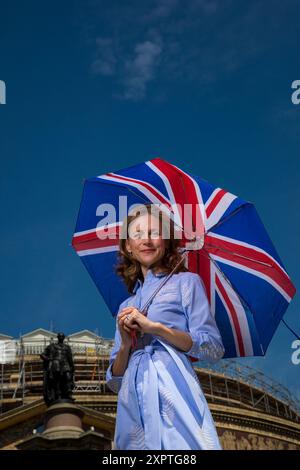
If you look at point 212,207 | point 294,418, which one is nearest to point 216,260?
point 212,207

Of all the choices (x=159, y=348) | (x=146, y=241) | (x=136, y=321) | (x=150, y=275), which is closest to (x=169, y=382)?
(x=159, y=348)

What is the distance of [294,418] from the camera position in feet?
100

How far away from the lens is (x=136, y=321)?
3.44 meters

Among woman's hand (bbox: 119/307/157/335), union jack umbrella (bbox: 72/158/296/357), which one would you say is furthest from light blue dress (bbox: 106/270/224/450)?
union jack umbrella (bbox: 72/158/296/357)

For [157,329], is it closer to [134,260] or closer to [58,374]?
[134,260]

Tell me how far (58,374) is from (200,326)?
9.48 m

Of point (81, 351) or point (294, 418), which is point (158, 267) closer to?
point (81, 351)

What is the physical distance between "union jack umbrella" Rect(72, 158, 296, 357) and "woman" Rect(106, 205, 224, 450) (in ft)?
1.24

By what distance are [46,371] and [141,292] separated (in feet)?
31.4

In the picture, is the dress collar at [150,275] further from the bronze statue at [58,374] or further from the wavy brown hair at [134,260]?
the bronze statue at [58,374]

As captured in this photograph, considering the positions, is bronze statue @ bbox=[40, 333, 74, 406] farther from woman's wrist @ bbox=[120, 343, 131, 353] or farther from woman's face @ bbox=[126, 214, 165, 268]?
woman's wrist @ bbox=[120, 343, 131, 353]

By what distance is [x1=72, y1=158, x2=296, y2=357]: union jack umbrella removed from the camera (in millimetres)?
4379

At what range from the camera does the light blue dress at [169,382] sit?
10.4ft
